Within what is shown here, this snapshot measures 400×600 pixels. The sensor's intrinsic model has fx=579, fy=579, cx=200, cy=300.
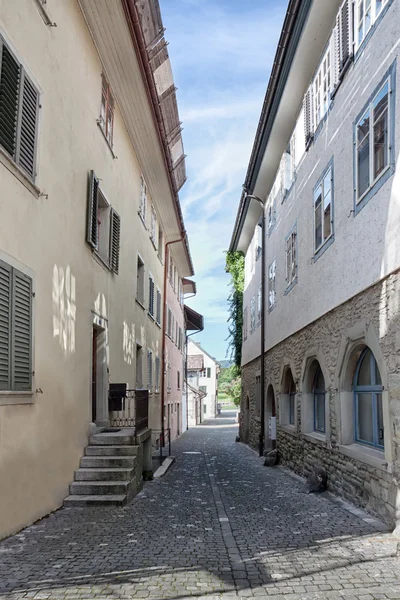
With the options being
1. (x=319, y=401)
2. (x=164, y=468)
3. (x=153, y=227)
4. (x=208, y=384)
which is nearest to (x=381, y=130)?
(x=319, y=401)

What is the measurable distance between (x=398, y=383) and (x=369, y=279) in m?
1.76

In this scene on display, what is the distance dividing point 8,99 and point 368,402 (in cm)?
649

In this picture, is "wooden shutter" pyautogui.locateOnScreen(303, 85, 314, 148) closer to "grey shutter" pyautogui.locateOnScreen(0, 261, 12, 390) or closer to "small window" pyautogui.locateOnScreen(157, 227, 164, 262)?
"grey shutter" pyautogui.locateOnScreen(0, 261, 12, 390)

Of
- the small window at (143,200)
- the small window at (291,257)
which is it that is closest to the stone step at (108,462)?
the small window at (291,257)

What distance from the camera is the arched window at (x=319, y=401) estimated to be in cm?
1188

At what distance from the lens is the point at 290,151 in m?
15.2

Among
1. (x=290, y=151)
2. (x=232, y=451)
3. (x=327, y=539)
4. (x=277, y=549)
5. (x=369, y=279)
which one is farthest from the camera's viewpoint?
(x=232, y=451)

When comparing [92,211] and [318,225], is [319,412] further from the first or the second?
[92,211]

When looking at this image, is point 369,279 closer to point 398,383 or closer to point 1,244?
point 398,383

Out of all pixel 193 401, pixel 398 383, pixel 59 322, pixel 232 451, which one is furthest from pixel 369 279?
pixel 193 401

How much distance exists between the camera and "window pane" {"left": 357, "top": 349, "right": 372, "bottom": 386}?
8.81 m

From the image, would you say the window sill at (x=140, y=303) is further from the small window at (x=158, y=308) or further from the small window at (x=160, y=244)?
the small window at (x=160, y=244)

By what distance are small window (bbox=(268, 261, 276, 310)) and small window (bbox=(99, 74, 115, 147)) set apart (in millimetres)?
6948

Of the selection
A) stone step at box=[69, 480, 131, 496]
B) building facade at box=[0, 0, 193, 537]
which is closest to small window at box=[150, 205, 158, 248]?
building facade at box=[0, 0, 193, 537]
